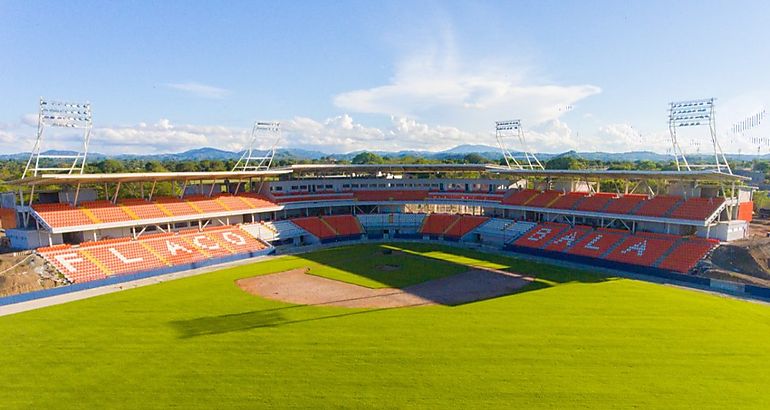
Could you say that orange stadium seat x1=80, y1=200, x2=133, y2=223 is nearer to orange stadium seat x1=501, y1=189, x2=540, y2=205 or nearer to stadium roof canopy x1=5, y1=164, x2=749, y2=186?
stadium roof canopy x1=5, y1=164, x2=749, y2=186

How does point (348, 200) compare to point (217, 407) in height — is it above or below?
above

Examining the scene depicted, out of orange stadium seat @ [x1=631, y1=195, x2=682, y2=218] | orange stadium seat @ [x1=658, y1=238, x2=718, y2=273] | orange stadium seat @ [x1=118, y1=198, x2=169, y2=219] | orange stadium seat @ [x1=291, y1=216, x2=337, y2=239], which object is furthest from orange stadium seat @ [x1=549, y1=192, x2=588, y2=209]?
orange stadium seat @ [x1=118, y1=198, x2=169, y2=219]

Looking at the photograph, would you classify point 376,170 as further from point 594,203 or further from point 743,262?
point 743,262

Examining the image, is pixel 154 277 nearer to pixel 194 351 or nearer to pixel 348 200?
pixel 194 351

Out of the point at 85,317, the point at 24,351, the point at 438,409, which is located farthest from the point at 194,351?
the point at 438,409

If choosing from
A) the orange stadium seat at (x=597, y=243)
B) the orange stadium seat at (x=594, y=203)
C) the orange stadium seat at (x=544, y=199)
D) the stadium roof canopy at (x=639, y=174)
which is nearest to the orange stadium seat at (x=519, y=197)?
the orange stadium seat at (x=544, y=199)
